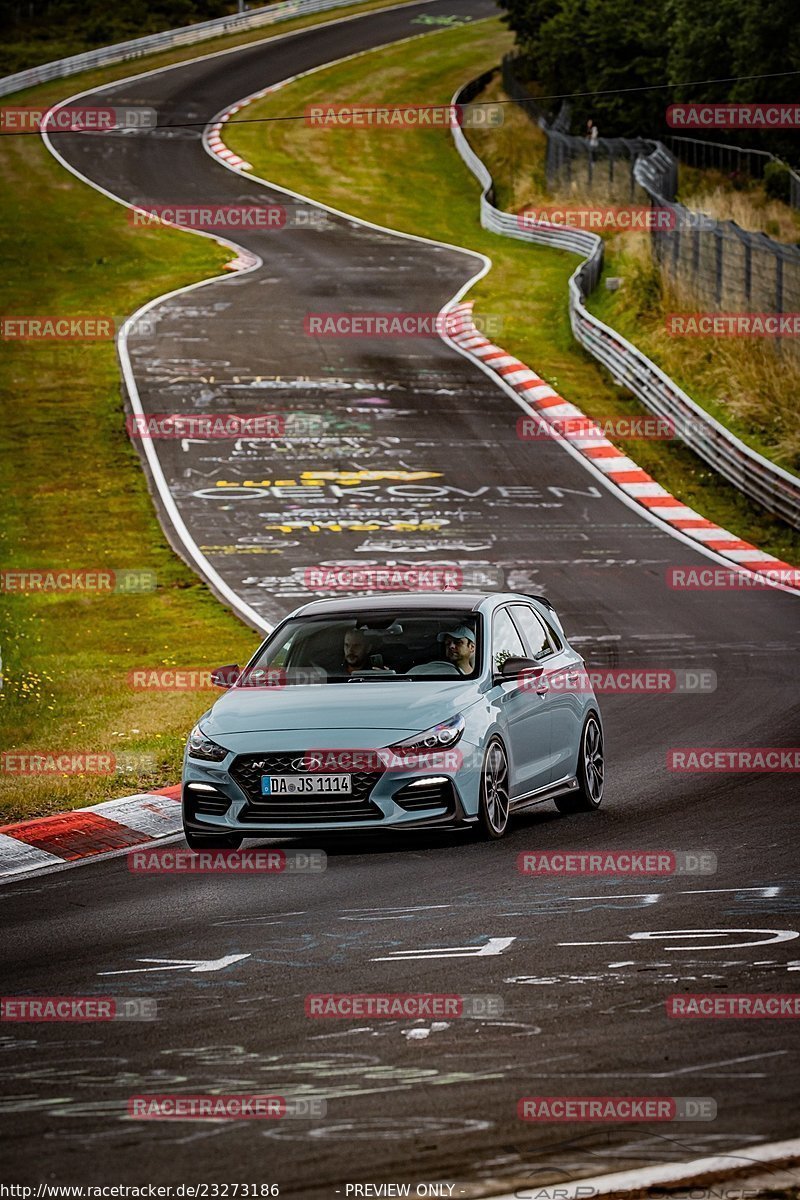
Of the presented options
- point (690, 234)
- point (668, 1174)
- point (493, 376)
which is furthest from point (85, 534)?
point (668, 1174)

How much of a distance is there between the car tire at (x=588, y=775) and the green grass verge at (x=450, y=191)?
13.1m

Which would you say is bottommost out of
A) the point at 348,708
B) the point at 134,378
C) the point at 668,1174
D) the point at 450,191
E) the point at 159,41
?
the point at 134,378

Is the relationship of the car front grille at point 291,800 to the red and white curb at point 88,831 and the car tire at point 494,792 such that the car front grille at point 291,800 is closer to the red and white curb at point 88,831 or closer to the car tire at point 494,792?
the car tire at point 494,792

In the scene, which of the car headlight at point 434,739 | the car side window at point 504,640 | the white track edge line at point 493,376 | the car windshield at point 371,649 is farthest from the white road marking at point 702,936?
the white track edge line at point 493,376

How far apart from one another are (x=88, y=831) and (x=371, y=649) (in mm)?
2247

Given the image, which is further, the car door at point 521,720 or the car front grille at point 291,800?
the car door at point 521,720

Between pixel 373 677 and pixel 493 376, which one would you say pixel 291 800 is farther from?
pixel 493 376

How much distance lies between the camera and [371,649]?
41.1 feet

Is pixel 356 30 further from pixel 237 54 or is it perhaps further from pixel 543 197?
pixel 543 197

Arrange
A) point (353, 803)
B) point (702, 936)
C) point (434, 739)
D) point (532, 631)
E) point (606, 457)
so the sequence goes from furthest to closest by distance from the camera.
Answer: point (606, 457) < point (532, 631) < point (434, 739) < point (353, 803) < point (702, 936)

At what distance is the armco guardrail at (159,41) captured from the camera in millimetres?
76812

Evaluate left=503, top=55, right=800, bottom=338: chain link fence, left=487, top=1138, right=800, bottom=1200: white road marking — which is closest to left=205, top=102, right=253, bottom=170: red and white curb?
left=503, top=55, right=800, bottom=338: chain link fence

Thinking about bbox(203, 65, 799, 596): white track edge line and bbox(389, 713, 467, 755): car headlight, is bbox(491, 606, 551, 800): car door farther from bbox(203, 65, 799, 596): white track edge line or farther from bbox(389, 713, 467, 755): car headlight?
bbox(203, 65, 799, 596): white track edge line

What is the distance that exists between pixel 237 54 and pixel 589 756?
7653cm
